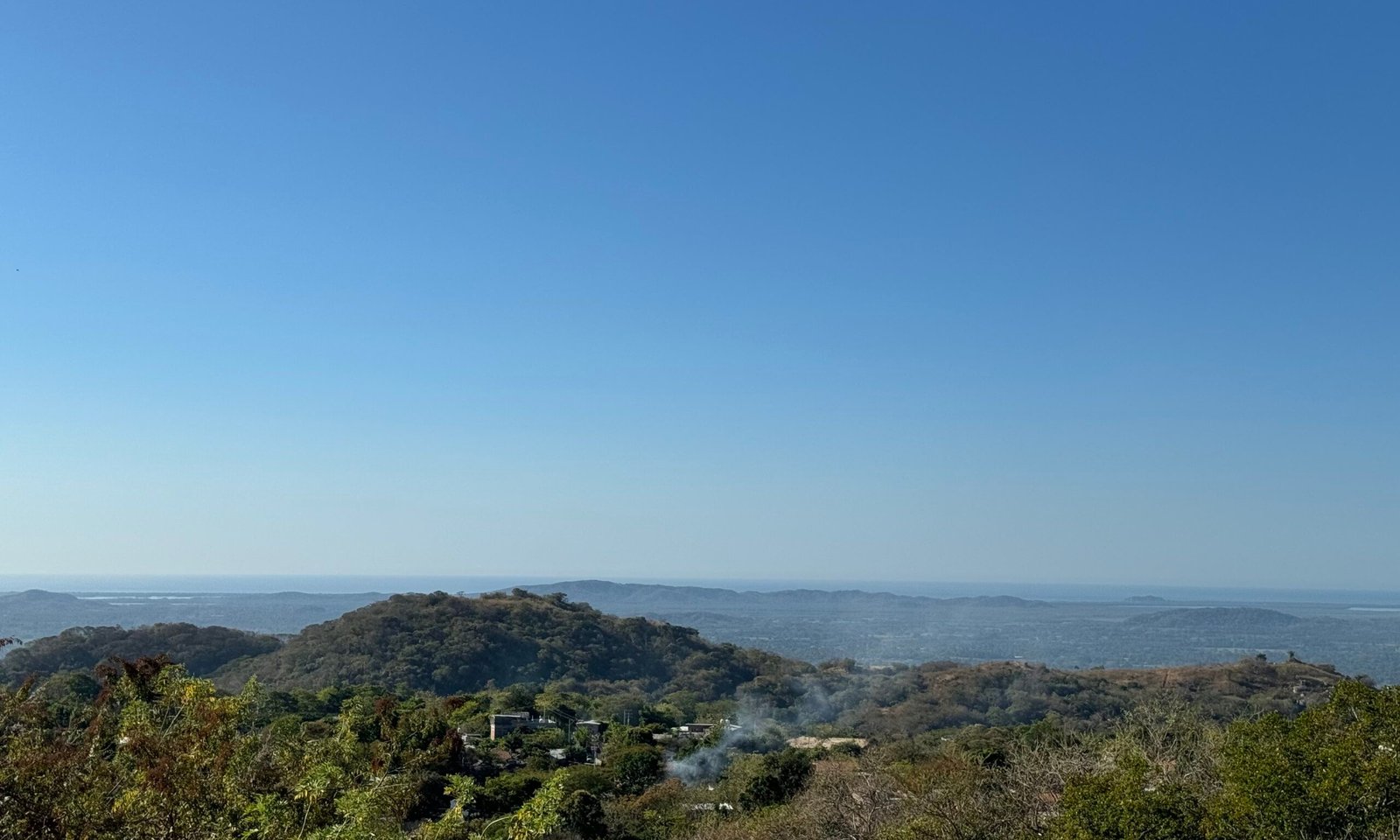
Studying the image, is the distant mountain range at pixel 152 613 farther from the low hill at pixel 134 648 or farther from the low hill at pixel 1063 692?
the low hill at pixel 1063 692

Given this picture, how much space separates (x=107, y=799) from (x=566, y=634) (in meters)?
63.8

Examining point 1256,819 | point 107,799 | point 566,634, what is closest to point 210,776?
point 107,799

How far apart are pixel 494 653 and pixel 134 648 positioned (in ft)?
69.0

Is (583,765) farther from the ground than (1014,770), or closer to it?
closer to it

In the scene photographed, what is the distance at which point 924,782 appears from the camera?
53.1ft

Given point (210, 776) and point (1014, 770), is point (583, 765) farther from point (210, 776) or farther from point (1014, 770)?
point (210, 776)

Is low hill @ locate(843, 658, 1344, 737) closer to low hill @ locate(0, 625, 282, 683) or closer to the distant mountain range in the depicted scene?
low hill @ locate(0, 625, 282, 683)

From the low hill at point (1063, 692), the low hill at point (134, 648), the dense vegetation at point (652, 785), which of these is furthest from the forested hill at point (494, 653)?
the dense vegetation at point (652, 785)

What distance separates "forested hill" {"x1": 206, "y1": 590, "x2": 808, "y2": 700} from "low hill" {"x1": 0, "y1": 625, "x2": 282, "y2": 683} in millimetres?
2794

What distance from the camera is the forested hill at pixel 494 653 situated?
195 ft

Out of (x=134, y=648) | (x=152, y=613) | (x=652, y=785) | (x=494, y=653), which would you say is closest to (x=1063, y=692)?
(x=494, y=653)

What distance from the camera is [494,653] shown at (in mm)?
65188

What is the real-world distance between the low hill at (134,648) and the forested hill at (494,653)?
2794mm

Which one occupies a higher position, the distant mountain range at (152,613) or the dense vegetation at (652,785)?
the dense vegetation at (652,785)
